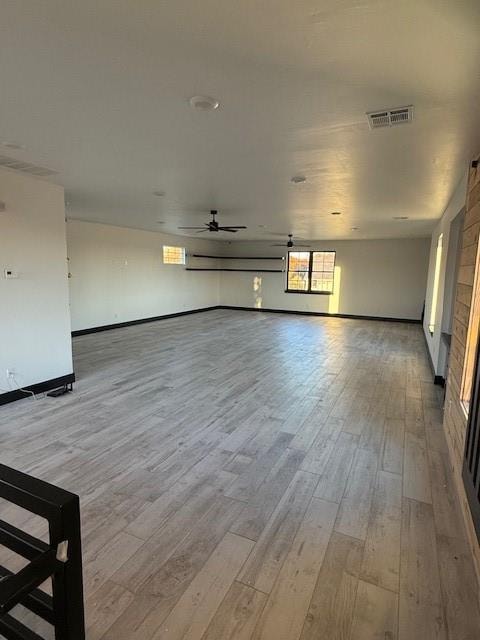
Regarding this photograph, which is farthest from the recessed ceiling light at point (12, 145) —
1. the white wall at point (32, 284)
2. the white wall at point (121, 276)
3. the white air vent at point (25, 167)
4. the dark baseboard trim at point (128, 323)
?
the dark baseboard trim at point (128, 323)

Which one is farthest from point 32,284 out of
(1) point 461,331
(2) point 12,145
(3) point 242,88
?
(1) point 461,331

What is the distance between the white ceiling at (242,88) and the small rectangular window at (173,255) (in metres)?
6.01

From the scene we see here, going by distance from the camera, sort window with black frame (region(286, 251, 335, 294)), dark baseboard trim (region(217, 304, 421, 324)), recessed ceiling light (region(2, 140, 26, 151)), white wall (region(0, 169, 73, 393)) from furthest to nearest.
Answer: window with black frame (region(286, 251, 335, 294)) < dark baseboard trim (region(217, 304, 421, 324)) < white wall (region(0, 169, 73, 393)) < recessed ceiling light (region(2, 140, 26, 151))

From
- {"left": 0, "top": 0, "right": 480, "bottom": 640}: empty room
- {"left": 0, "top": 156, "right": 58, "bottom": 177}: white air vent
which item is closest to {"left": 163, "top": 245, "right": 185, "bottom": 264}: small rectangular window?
{"left": 0, "top": 0, "right": 480, "bottom": 640}: empty room

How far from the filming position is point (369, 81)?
1864 mm

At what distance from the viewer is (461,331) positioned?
3027 mm

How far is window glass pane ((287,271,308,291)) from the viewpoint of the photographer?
11761 mm

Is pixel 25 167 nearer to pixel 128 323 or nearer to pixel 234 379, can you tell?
pixel 234 379

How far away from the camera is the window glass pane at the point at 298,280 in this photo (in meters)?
11.8

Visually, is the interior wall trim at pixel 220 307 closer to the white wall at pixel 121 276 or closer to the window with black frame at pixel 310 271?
the white wall at pixel 121 276

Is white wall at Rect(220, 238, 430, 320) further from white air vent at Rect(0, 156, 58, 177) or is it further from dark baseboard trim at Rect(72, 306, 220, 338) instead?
white air vent at Rect(0, 156, 58, 177)

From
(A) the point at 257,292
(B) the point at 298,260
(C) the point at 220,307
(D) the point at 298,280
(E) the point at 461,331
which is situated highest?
(B) the point at 298,260

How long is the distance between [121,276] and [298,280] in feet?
19.5

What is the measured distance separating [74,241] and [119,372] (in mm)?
3732
